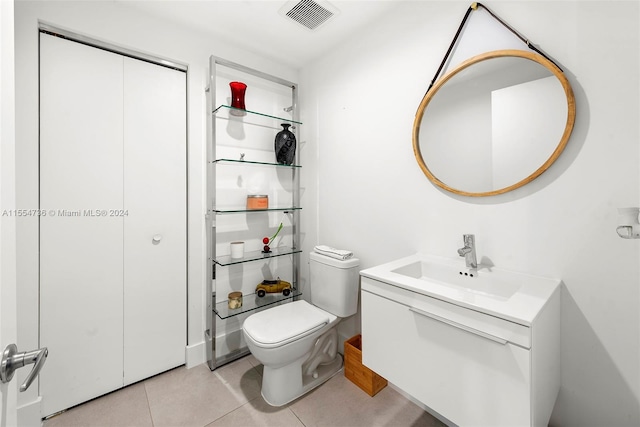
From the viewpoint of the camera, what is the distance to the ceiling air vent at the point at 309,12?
1656 mm

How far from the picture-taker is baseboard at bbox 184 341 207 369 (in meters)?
1.94

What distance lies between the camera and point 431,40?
152cm

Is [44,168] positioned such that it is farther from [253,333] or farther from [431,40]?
[431,40]

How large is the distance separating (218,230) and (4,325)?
1447 mm

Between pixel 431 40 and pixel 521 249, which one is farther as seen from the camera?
pixel 431 40

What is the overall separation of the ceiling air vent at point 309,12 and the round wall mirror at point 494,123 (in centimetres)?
84

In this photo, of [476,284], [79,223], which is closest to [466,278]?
[476,284]

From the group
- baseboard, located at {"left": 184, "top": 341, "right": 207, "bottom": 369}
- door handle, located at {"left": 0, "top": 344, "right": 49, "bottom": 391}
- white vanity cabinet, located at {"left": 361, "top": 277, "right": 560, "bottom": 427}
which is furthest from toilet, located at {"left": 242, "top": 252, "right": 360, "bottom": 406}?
door handle, located at {"left": 0, "top": 344, "right": 49, "bottom": 391}

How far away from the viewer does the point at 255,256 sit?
213 centimetres

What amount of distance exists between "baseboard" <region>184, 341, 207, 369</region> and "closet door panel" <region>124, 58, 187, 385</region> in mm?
45

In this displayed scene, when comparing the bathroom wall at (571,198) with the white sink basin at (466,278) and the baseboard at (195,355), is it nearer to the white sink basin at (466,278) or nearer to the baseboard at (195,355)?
the white sink basin at (466,278)

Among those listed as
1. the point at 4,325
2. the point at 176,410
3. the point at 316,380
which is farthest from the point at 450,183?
the point at 176,410

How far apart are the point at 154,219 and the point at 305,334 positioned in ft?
3.94

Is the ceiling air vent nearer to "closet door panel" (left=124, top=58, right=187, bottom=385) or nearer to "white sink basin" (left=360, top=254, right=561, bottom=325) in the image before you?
"closet door panel" (left=124, top=58, right=187, bottom=385)
